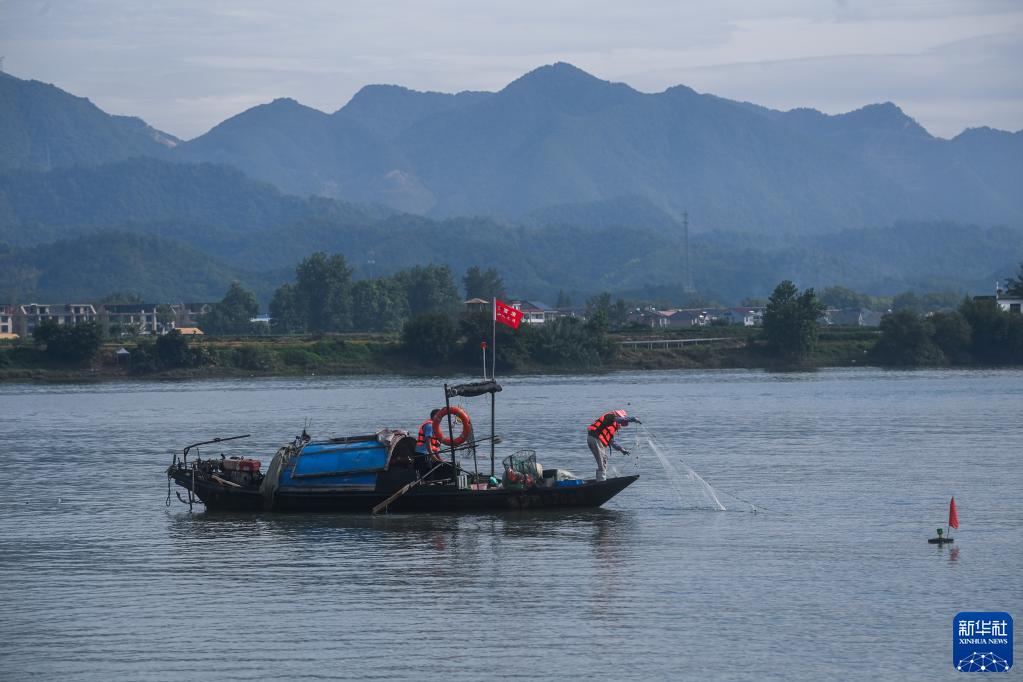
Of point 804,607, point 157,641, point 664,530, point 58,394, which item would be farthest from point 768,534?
point 58,394

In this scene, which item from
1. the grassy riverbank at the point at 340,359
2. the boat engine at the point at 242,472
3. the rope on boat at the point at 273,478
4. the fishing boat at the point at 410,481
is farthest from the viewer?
the grassy riverbank at the point at 340,359

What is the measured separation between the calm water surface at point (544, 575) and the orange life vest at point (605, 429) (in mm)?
2621

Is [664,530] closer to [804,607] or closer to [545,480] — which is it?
[545,480]

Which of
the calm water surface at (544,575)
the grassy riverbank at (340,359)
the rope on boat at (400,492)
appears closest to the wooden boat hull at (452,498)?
the rope on boat at (400,492)

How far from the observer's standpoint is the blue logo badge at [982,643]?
29.2 metres

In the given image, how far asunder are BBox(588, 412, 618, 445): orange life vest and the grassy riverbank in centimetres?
9539

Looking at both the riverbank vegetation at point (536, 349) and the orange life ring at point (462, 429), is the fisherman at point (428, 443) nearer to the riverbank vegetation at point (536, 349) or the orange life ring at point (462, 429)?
the orange life ring at point (462, 429)

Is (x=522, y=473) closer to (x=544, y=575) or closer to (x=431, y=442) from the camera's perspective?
(x=431, y=442)

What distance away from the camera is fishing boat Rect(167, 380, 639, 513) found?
48062 millimetres

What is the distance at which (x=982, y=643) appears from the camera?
29.8m

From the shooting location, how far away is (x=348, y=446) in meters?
49.0

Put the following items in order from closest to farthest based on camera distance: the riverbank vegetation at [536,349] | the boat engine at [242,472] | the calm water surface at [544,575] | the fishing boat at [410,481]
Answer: the calm water surface at [544,575] → the fishing boat at [410,481] → the boat engine at [242,472] → the riverbank vegetation at [536,349]

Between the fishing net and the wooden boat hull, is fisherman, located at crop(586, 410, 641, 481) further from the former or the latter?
the fishing net

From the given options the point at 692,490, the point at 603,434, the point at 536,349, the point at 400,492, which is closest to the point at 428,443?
the point at 400,492
